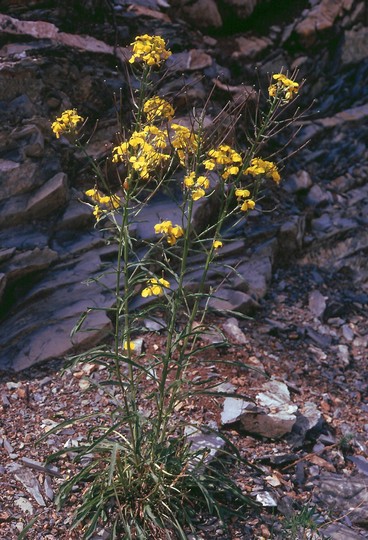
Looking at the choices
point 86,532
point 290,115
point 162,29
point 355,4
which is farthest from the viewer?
point 355,4

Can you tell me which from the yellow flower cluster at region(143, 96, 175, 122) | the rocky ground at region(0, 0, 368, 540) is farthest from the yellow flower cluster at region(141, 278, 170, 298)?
the yellow flower cluster at region(143, 96, 175, 122)

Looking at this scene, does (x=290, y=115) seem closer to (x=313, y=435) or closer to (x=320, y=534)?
(x=313, y=435)

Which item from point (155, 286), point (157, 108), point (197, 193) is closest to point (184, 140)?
point (157, 108)

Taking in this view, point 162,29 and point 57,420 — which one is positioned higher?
point 162,29

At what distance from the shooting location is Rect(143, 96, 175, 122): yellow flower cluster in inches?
121

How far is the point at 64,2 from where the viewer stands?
554 cm

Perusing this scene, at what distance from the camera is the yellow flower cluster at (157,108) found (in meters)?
3.09

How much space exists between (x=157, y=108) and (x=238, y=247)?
2.53 m

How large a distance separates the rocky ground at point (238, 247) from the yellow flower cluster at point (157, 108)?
0.14 meters

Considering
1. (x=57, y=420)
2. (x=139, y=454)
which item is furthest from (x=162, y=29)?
Result: (x=139, y=454)

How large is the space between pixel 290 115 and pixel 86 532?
4.60 meters

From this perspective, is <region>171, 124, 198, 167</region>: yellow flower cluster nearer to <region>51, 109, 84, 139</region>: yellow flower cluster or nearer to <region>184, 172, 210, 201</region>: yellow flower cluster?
<region>184, 172, 210, 201</region>: yellow flower cluster

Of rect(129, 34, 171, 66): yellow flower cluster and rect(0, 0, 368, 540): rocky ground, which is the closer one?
rect(129, 34, 171, 66): yellow flower cluster

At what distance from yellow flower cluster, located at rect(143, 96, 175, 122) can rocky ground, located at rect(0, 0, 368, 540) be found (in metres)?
0.14
